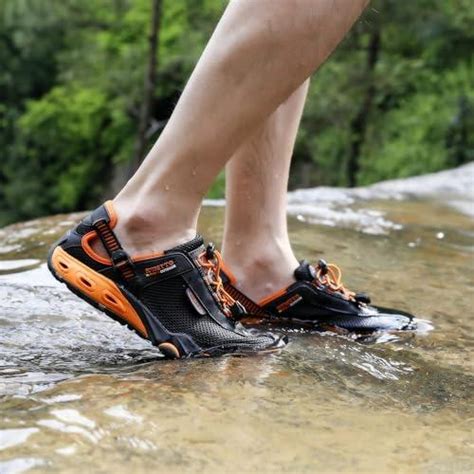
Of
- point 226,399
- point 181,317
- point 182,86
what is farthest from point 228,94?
point 182,86

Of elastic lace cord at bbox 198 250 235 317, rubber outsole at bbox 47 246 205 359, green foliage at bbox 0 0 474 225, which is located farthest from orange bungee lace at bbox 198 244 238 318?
green foliage at bbox 0 0 474 225

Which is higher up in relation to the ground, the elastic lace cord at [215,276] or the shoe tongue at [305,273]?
the elastic lace cord at [215,276]

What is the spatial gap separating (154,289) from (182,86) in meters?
7.29

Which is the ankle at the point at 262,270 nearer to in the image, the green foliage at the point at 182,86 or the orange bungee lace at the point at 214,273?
the orange bungee lace at the point at 214,273

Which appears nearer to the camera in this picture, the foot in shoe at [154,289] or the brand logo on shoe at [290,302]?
the foot in shoe at [154,289]

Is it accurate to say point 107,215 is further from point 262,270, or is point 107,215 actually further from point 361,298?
point 361,298

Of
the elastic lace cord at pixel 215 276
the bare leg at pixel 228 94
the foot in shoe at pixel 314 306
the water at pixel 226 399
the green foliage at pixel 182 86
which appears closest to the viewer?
the water at pixel 226 399

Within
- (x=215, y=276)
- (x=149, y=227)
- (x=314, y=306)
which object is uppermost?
(x=149, y=227)

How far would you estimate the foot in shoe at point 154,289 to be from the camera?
1334 mm

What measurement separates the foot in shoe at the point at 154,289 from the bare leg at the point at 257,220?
26cm

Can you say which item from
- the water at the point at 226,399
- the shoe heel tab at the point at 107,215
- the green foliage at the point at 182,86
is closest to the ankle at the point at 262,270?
the water at the point at 226,399

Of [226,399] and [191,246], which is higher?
[191,246]

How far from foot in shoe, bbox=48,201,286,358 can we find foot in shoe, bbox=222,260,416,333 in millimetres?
245

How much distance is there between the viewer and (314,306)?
1.62m
